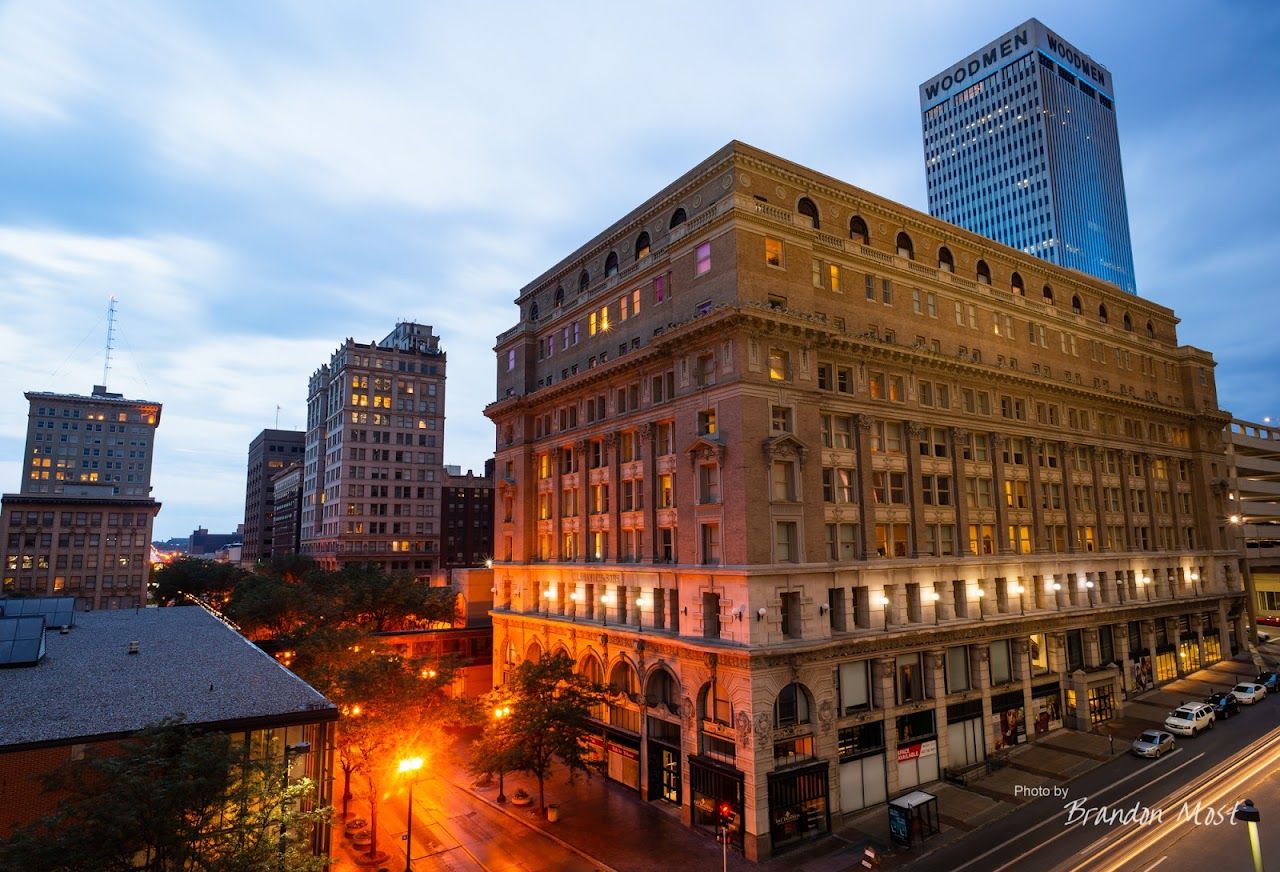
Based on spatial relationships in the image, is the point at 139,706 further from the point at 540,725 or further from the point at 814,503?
the point at 814,503

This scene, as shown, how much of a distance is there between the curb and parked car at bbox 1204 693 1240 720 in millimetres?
47605

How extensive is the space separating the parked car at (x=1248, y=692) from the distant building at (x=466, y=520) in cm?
13374

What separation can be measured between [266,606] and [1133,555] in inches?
3154

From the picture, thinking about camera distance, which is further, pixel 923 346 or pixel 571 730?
pixel 923 346

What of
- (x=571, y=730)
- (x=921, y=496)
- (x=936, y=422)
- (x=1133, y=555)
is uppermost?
(x=936, y=422)

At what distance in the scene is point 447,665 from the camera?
4219cm

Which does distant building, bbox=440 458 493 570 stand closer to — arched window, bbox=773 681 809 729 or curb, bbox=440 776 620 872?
curb, bbox=440 776 620 872

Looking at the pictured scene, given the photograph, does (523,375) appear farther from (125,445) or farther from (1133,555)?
(125,445)

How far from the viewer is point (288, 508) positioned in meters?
190

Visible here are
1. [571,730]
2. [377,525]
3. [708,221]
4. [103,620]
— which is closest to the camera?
[571,730]

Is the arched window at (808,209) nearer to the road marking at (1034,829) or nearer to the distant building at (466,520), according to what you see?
the road marking at (1034,829)

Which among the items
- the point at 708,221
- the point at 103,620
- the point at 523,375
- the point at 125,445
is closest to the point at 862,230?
the point at 708,221

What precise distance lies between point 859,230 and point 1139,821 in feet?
124

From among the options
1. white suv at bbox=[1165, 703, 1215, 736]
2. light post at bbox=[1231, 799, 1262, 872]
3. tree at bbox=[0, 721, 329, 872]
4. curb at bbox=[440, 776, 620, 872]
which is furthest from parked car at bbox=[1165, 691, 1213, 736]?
tree at bbox=[0, 721, 329, 872]
